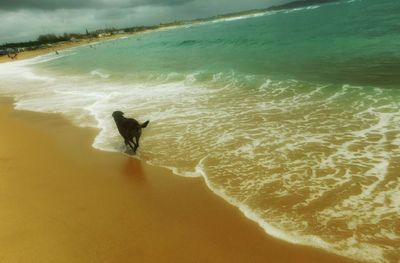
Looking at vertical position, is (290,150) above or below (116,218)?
below

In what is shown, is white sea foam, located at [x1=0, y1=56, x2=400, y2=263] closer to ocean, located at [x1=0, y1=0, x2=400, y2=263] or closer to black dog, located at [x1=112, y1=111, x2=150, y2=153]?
ocean, located at [x1=0, y1=0, x2=400, y2=263]

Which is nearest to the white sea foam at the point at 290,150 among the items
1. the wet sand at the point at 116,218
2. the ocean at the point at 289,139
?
the ocean at the point at 289,139

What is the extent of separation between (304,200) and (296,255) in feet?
4.53

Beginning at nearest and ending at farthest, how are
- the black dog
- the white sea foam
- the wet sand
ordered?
the wet sand, the white sea foam, the black dog

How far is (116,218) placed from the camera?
234 inches

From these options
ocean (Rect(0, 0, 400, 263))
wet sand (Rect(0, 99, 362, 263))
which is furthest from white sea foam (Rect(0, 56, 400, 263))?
wet sand (Rect(0, 99, 362, 263))

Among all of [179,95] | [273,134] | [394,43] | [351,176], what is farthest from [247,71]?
[351,176]

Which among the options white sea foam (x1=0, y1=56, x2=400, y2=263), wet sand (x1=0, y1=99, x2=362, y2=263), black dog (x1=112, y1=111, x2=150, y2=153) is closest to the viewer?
wet sand (x1=0, y1=99, x2=362, y2=263)

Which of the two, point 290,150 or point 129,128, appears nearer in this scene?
point 290,150

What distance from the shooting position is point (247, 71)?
1967cm

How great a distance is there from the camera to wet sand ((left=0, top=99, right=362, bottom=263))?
489 centimetres

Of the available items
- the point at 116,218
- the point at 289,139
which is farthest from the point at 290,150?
the point at 116,218

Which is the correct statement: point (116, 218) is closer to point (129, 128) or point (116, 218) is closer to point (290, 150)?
point (129, 128)

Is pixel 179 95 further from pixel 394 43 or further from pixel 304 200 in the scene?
pixel 394 43
